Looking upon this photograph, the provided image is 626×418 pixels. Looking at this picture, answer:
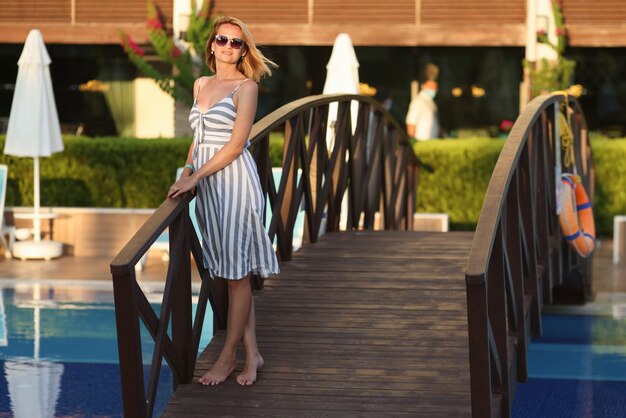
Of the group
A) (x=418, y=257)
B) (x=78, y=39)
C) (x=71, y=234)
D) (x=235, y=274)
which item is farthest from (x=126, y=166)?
(x=235, y=274)

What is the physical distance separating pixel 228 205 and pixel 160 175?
8.75 meters

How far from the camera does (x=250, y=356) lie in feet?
18.5

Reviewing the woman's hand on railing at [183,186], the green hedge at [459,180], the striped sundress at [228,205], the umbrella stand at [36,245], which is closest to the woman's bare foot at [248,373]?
the striped sundress at [228,205]

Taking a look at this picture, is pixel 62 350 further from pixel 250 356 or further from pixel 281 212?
pixel 250 356

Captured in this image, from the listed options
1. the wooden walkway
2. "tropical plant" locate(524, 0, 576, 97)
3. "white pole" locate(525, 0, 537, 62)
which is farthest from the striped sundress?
Answer: "white pole" locate(525, 0, 537, 62)

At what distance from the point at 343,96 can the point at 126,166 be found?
5784 mm

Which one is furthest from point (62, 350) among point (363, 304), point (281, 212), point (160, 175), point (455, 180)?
point (455, 180)

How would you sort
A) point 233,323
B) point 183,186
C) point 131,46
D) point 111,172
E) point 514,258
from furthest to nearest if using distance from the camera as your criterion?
point 131,46, point 111,172, point 514,258, point 233,323, point 183,186

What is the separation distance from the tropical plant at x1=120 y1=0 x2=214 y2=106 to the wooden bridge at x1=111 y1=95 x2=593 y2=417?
25.7 feet

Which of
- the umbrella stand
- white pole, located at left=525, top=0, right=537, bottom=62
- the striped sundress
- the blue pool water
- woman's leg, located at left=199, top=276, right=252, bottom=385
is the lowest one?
the blue pool water

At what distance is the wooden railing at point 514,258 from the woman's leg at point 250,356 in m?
1.12

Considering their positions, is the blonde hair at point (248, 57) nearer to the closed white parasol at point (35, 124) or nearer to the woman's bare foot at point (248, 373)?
the woman's bare foot at point (248, 373)

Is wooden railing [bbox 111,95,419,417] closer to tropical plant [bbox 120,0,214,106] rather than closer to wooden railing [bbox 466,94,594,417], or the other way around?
wooden railing [bbox 466,94,594,417]

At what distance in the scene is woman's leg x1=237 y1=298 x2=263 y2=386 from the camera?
560 centimetres
